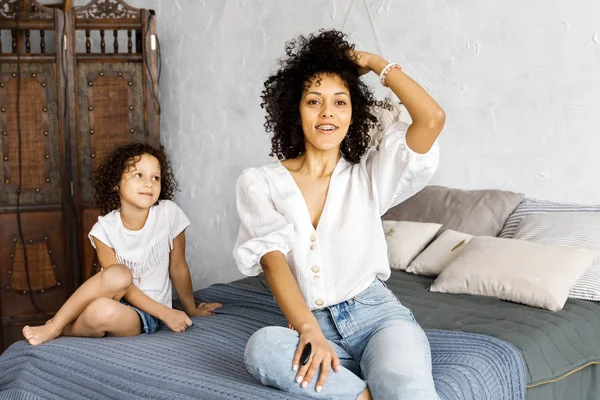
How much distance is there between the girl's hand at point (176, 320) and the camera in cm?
216

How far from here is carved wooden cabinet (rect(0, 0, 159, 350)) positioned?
11.4 feet

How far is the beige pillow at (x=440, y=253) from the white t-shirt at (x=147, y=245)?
859mm

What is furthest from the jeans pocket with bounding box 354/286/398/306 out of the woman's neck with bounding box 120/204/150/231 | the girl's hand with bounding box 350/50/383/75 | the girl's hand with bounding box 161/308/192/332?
the woman's neck with bounding box 120/204/150/231

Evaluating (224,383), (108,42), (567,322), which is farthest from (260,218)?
(108,42)

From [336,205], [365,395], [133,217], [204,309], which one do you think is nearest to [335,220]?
[336,205]

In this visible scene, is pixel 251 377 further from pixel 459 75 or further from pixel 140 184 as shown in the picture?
pixel 459 75

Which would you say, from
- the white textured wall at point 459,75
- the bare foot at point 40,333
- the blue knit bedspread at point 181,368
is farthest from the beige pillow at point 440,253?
the bare foot at point 40,333

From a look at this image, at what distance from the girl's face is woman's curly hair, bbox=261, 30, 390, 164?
2.05 ft

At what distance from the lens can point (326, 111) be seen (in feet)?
5.83

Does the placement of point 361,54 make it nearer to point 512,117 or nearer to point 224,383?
point 224,383

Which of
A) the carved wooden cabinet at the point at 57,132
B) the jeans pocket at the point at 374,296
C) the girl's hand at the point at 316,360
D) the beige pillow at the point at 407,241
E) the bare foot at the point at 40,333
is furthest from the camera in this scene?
the carved wooden cabinet at the point at 57,132

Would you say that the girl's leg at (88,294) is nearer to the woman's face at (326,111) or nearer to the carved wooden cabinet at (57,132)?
the woman's face at (326,111)

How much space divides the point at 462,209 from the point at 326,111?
120 cm

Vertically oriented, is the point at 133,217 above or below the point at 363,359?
above
